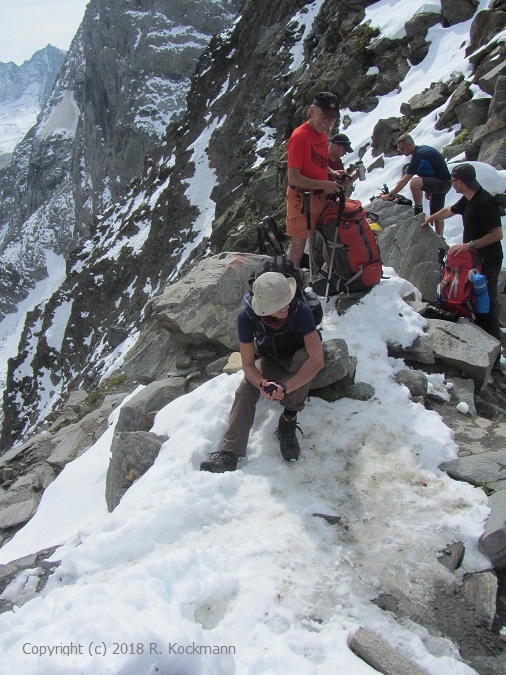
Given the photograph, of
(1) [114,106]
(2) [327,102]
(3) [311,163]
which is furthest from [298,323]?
(1) [114,106]

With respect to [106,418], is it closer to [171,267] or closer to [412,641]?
[412,641]

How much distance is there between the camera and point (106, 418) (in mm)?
10031

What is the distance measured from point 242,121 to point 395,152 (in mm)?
35328

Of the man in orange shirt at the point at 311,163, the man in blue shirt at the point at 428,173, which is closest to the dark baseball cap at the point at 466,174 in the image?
the man in orange shirt at the point at 311,163

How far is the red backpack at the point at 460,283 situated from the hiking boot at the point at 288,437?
3.85 metres

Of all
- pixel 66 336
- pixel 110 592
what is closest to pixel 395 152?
pixel 110 592

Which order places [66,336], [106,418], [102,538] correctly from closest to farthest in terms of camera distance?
1. [102,538]
2. [106,418]
3. [66,336]

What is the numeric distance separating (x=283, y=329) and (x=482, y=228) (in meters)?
4.04

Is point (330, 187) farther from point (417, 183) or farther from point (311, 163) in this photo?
point (417, 183)

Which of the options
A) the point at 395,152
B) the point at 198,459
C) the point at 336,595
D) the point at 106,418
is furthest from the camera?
the point at 395,152

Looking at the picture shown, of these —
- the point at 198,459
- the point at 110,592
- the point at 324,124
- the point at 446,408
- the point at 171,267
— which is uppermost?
the point at 324,124

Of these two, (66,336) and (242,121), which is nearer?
(242,121)

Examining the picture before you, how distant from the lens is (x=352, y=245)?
23.9 ft

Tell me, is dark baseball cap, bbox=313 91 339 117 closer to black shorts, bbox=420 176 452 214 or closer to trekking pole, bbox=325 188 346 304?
trekking pole, bbox=325 188 346 304
